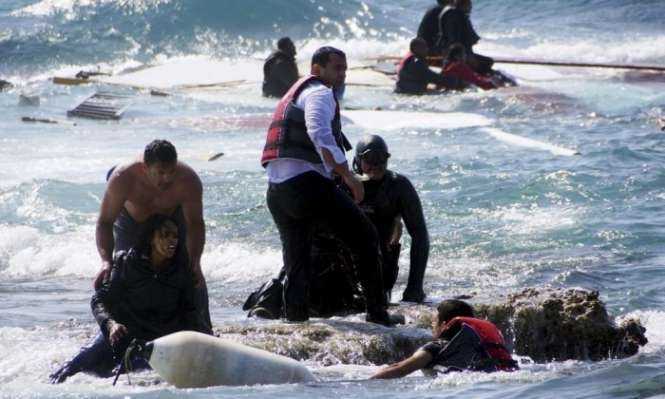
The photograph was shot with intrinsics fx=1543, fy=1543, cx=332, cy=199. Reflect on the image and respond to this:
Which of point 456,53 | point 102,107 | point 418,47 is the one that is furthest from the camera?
point 102,107

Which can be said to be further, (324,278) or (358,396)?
(324,278)

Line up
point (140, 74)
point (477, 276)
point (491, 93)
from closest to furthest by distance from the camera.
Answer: point (477, 276) < point (491, 93) < point (140, 74)

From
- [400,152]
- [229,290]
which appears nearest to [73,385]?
[229,290]

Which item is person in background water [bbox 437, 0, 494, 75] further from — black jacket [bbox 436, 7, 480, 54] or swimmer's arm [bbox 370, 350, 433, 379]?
swimmer's arm [bbox 370, 350, 433, 379]

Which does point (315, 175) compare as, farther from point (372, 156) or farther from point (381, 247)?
point (381, 247)

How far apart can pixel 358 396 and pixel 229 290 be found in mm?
4586

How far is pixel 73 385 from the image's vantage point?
25.3 feet

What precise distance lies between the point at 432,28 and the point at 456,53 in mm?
973

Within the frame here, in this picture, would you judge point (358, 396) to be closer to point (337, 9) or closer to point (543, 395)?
point (543, 395)

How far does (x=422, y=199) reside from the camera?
15.6m

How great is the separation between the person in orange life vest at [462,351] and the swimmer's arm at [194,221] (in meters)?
1.25

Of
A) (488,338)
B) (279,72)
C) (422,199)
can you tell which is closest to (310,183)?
(488,338)

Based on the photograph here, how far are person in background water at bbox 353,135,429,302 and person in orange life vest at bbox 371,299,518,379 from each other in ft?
5.87

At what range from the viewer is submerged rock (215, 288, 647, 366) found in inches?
336
